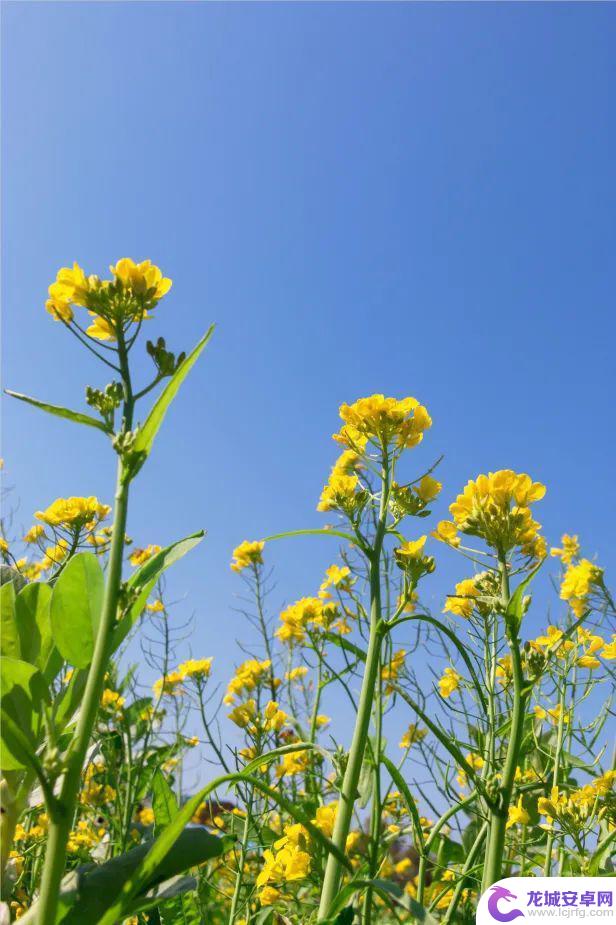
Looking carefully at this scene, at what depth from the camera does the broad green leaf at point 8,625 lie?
40.2 inches

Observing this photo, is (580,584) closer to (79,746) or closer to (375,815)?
(375,815)

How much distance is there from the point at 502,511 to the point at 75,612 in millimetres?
871

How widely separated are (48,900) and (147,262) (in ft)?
2.85

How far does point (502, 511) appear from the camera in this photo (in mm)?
1424

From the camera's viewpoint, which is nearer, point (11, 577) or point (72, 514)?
point (11, 577)

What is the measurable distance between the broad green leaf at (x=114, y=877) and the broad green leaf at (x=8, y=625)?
12.5 inches

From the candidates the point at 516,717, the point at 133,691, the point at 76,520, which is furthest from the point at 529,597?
the point at 133,691

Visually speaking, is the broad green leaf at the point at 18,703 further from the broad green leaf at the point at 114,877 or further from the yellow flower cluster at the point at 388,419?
the yellow flower cluster at the point at 388,419

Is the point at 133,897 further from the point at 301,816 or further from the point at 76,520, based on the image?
the point at 76,520

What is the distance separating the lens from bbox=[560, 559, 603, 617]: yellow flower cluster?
3.02 metres

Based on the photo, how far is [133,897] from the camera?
84 cm

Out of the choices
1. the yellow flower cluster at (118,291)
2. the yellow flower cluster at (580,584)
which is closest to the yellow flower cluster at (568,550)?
the yellow flower cluster at (580,584)

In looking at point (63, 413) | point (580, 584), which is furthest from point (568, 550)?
point (63, 413)

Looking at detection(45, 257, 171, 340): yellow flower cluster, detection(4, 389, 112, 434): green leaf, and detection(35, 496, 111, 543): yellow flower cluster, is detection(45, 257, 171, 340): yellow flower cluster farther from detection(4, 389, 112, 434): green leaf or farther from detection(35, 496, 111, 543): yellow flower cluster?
detection(35, 496, 111, 543): yellow flower cluster
